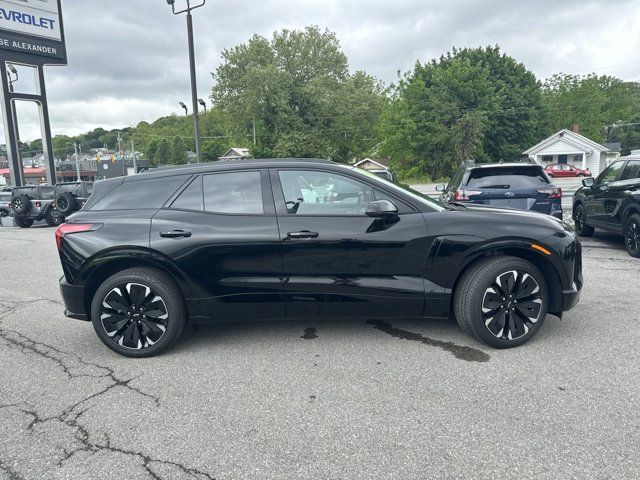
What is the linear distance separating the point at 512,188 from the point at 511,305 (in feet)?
13.4

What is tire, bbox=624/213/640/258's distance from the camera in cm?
691

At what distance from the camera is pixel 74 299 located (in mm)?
3842

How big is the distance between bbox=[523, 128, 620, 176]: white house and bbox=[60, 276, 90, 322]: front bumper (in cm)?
4961

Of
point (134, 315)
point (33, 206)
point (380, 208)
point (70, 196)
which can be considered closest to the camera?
point (380, 208)

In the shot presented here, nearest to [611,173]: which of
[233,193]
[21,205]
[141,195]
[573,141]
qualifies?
[233,193]

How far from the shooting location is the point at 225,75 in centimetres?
5028

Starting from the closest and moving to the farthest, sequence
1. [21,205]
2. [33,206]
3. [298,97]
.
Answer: [21,205] < [33,206] < [298,97]

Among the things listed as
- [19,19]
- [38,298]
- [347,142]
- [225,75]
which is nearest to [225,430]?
[38,298]

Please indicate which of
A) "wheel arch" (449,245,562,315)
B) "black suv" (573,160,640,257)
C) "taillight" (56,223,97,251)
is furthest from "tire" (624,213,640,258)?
"taillight" (56,223,97,251)

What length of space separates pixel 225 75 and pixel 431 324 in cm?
5135

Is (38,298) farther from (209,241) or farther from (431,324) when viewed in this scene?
(431,324)

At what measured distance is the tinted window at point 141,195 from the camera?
3922mm

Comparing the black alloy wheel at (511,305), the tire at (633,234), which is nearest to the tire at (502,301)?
the black alloy wheel at (511,305)

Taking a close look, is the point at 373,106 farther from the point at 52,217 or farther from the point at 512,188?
the point at 512,188
